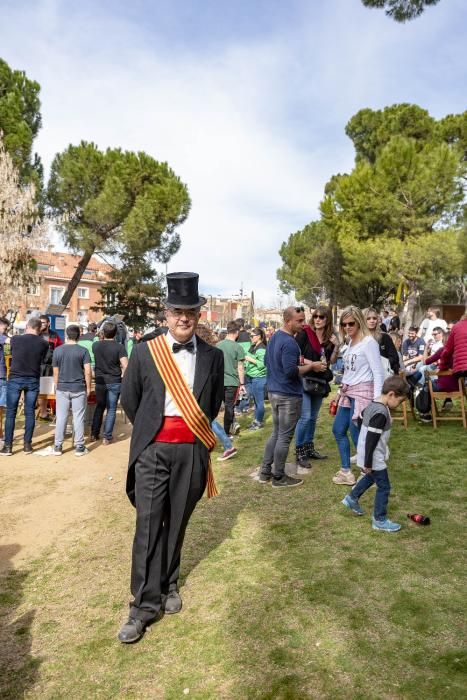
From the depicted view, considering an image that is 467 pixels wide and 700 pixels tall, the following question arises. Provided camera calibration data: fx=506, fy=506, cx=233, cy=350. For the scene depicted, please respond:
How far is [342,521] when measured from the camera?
452 cm

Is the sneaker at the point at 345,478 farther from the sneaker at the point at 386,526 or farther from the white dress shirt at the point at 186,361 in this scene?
the white dress shirt at the point at 186,361

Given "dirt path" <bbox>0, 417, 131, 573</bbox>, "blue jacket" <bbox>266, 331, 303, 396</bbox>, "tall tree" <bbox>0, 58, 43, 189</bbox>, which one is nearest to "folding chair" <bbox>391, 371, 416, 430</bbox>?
"blue jacket" <bbox>266, 331, 303, 396</bbox>

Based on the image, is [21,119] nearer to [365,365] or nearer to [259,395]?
[259,395]

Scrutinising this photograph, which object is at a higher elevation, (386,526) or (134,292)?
(134,292)

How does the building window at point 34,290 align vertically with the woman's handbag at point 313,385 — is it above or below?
above

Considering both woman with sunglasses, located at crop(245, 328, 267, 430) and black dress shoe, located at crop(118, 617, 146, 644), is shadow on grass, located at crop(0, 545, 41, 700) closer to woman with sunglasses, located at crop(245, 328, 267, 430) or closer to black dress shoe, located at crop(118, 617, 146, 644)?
black dress shoe, located at crop(118, 617, 146, 644)

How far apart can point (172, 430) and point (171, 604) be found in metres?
1.14

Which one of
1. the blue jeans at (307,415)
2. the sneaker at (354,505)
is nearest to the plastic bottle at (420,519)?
the sneaker at (354,505)

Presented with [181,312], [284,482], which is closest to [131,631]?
[181,312]

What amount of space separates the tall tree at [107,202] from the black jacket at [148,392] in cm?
2113

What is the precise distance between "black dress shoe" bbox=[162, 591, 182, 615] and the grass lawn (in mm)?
77

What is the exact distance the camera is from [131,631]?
112 inches

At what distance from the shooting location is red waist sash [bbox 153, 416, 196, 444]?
296 centimetres

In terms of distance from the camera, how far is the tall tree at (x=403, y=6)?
23.8ft
